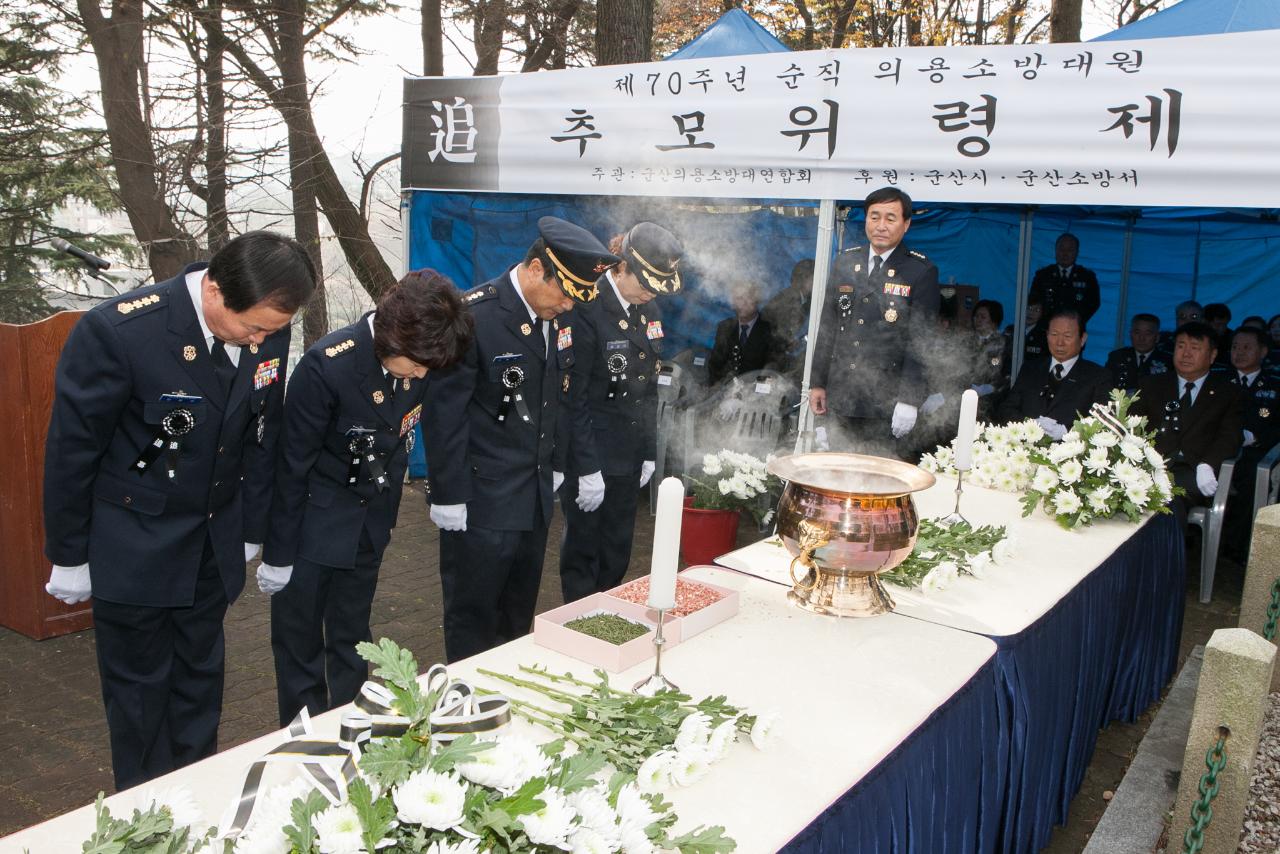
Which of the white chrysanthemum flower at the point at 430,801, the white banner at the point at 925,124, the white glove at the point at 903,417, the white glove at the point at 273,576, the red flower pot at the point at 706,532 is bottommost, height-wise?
the red flower pot at the point at 706,532

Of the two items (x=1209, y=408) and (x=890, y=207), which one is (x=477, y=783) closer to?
(x=890, y=207)

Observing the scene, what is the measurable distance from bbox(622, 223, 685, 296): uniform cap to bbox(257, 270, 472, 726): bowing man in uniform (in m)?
1.43

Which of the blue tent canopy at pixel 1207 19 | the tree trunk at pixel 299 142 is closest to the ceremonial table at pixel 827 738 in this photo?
the blue tent canopy at pixel 1207 19

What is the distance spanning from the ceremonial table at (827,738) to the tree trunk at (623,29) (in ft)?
24.5

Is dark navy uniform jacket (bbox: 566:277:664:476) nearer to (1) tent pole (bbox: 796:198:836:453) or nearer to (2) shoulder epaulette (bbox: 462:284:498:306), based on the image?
(2) shoulder epaulette (bbox: 462:284:498:306)

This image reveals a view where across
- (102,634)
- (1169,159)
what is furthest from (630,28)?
(102,634)

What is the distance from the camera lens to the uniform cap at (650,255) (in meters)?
4.32

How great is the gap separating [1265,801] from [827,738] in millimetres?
2399

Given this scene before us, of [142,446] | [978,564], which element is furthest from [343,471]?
[978,564]

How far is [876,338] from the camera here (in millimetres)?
5469

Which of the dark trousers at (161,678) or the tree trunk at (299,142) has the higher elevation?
the tree trunk at (299,142)

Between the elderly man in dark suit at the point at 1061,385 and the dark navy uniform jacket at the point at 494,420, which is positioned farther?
the elderly man in dark suit at the point at 1061,385

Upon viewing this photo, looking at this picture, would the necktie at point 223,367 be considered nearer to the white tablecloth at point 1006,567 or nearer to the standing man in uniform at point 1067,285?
the white tablecloth at point 1006,567

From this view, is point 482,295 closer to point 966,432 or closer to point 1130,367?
point 966,432
